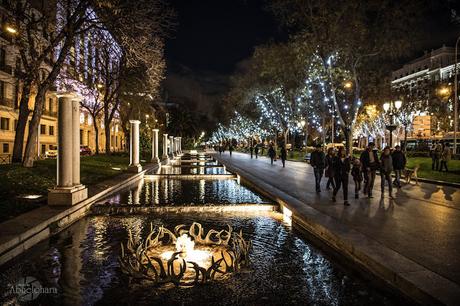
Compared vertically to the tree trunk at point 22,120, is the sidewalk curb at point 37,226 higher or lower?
lower

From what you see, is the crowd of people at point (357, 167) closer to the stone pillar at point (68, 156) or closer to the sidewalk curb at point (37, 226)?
the sidewalk curb at point (37, 226)

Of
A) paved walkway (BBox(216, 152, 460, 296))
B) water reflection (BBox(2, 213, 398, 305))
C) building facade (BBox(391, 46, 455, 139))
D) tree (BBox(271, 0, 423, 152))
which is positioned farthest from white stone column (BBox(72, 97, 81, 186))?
building facade (BBox(391, 46, 455, 139))

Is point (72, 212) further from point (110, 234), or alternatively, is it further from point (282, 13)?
point (282, 13)

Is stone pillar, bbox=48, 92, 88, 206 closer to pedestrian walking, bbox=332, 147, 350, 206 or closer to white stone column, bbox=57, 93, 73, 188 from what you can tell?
white stone column, bbox=57, 93, 73, 188

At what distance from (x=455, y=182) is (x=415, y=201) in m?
7.37

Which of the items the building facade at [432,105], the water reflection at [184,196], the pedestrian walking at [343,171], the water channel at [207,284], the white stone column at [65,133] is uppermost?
the building facade at [432,105]

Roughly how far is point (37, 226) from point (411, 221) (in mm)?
8327

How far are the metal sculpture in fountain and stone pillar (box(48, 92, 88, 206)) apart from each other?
454 centimetres

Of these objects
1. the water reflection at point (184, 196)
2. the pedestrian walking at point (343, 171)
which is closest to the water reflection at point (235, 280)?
the pedestrian walking at point (343, 171)

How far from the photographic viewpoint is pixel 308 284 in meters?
5.66

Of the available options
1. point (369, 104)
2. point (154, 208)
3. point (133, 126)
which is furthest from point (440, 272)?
point (369, 104)

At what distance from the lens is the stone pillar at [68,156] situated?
1092cm

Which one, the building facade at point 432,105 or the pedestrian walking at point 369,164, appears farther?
the building facade at point 432,105

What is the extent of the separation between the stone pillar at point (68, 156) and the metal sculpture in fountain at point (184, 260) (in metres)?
4.54
